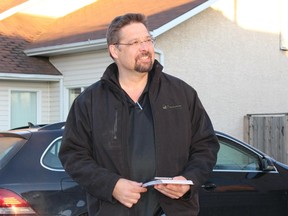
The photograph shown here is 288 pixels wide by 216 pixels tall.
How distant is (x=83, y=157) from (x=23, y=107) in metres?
10.3

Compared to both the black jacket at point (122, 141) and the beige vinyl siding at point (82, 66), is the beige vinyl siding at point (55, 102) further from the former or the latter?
the black jacket at point (122, 141)

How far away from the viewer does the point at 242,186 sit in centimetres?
522

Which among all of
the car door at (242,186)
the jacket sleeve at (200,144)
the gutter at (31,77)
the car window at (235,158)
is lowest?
the car door at (242,186)

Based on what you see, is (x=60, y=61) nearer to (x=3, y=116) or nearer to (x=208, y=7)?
(x=3, y=116)

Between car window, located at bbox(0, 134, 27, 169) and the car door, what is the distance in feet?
5.57

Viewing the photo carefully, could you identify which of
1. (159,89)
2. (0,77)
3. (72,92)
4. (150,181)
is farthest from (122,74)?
(72,92)

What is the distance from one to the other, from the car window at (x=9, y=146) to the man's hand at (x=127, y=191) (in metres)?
2.11

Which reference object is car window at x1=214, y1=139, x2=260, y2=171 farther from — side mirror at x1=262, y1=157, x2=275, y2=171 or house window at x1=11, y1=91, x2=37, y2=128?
house window at x1=11, y1=91, x2=37, y2=128

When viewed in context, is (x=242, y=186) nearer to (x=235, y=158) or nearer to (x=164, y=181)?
(x=235, y=158)

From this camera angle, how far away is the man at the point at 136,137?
8.86 ft

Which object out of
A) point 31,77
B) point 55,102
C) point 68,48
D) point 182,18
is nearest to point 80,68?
point 68,48

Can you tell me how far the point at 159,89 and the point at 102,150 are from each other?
0.45 meters

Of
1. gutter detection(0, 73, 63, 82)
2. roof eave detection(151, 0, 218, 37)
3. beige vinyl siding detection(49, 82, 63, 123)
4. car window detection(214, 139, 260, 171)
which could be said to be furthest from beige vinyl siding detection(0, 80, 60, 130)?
car window detection(214, 139, 260, 171)

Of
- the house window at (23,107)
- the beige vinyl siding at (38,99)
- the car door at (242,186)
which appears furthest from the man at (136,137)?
the house window at (23,107)
